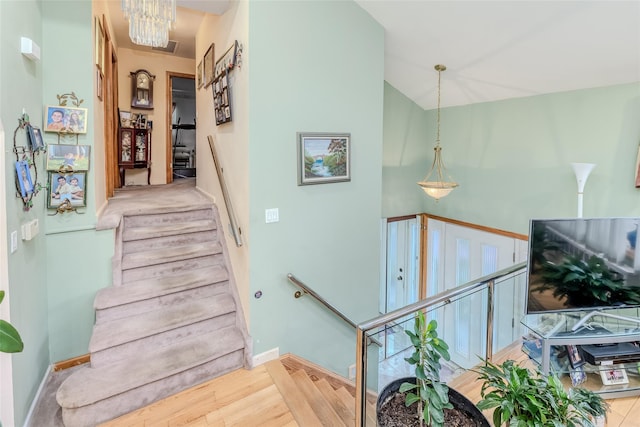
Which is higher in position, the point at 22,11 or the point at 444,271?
the point at 22,11

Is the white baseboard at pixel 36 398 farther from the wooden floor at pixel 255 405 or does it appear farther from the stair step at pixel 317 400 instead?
the stair step at pixel 317 400

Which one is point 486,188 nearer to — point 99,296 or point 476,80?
point 476,80

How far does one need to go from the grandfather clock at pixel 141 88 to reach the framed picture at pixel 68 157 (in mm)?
3185

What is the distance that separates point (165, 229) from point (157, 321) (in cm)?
95

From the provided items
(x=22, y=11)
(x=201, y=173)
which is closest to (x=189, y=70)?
(x=201, y=173)

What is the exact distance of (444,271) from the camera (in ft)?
17.8

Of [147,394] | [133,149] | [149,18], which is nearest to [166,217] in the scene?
[147,394]

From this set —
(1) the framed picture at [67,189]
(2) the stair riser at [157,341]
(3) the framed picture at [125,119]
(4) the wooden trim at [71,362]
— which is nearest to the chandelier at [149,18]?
(1) the framed picture at [67,189]

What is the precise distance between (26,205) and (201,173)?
2.56m

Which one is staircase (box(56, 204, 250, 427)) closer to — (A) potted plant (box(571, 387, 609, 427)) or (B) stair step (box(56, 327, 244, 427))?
(B) stair step (box(56, 327, 244, 427))

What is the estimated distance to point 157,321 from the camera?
2.83 m

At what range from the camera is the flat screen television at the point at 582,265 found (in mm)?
2270

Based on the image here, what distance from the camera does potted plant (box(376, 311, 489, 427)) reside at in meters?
1.53

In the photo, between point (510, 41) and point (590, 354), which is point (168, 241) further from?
point (510, 41)
